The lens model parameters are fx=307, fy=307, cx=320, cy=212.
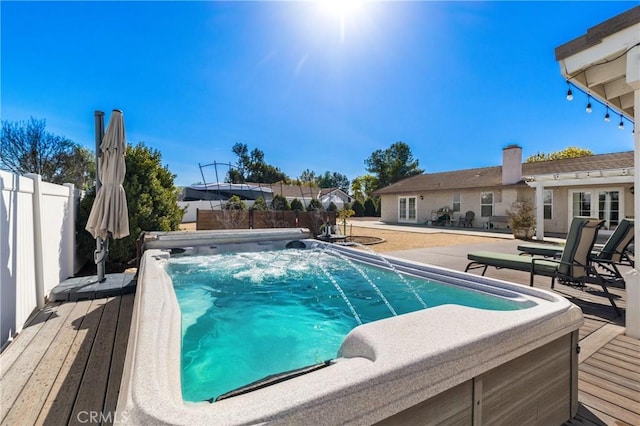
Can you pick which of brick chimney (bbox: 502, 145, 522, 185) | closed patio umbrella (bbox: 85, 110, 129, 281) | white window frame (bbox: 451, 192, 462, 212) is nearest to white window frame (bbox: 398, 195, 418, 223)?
white window frame (bbox: 451, 192, 462, 212)

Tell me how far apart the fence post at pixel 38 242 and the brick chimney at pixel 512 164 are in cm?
1755

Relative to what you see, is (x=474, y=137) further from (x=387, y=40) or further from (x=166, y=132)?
(x=166, y=132)

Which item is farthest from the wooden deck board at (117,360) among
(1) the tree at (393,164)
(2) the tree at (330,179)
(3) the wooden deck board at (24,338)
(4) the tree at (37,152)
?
(2) the tree at (330,179)

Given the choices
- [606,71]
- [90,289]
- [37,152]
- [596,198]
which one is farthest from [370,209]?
[90,289]

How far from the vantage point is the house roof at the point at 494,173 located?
44.1 feet

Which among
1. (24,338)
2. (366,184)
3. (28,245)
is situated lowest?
(24,338)

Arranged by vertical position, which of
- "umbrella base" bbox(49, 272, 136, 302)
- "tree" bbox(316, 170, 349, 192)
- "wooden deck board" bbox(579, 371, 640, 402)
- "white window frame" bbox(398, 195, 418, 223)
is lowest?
"wooden deck board" bbox(579, 371, 640, 402)

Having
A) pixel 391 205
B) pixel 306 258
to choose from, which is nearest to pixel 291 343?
pixel 306 258

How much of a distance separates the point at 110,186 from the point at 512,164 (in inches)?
670

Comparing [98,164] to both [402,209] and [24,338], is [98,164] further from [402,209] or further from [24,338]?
[402,209]

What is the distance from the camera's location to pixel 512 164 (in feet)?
Answer: 50.8

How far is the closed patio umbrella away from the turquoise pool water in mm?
1237

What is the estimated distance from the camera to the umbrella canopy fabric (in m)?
4.29

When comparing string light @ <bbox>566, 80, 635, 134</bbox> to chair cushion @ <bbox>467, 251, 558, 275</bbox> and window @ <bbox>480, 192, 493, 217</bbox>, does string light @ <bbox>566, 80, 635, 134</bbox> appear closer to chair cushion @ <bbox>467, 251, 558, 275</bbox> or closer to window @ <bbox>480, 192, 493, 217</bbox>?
chair cushion @ <bbox>467, 251, 558, 275</bbox>
